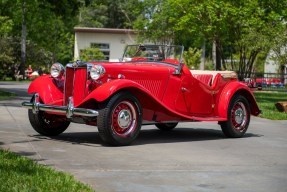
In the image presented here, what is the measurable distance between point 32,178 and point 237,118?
5.87 metres

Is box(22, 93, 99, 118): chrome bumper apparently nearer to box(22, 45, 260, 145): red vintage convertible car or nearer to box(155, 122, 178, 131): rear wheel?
box(22, 45, 260, 145): red vintage convertible car

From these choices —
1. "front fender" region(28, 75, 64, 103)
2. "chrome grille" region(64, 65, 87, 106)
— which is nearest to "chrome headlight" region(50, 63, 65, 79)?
"front fender" region(28, 75, 64, 103)

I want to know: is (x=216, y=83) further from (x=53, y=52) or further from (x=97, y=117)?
(x=53, y=52)

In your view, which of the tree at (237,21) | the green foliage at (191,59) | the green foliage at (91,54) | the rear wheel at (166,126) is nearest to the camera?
the rear wheel at (166,126)

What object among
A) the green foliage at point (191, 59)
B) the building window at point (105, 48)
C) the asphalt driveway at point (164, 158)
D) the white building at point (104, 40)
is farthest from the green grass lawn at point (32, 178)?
the building window at point (105, 48)

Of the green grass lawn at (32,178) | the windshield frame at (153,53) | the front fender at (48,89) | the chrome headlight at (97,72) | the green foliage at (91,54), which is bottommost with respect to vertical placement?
the green grass lawn at (32,178)

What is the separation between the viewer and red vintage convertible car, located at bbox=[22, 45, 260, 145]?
28.6ft

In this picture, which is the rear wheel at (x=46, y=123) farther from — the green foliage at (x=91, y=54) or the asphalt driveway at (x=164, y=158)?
the green foliage at (x=91, y=54)

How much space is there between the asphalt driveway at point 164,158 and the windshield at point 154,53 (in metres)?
1.48

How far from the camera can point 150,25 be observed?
4269 cm

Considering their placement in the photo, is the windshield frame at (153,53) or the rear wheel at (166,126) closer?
the windshield frame at (153,53)

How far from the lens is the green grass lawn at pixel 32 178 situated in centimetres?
541

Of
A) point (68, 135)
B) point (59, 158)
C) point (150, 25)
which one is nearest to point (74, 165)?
point (59, 158)

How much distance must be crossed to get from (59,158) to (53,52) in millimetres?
55698
